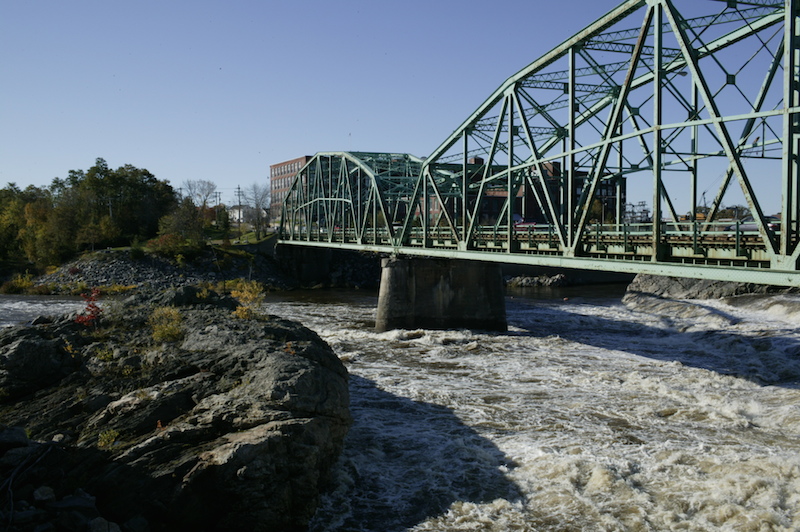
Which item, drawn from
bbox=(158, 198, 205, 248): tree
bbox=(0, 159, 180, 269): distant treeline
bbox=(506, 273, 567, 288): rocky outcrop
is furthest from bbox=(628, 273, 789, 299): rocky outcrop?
bbox=(0, 159, 180, 269): distant treeline

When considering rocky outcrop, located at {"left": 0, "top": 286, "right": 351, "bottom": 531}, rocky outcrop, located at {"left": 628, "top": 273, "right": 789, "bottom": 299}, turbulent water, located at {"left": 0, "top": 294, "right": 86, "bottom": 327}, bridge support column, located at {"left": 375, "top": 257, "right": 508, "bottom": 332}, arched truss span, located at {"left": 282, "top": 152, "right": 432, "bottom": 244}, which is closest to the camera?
rocky outcrop, located at {"left": 0, "top": 286, "right": 351, "bottom": 531}

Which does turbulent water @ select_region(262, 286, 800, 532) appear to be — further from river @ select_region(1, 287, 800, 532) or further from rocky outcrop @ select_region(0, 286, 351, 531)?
rocky outcrop @ select_region(0, 286, 351, 531)

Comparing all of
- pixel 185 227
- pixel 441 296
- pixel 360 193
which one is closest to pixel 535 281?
pixel 360 193

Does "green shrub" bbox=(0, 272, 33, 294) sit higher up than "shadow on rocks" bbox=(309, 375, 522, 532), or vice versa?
"green shrub" bbox=(0, 272, 33, 294)

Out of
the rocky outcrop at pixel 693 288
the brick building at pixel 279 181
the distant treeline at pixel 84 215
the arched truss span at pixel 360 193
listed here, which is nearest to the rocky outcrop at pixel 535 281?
the arched truss span at pixel 360 193

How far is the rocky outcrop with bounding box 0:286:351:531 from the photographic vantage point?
9.55 meters

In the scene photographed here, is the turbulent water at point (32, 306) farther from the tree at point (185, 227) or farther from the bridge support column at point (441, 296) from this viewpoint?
the tree at point (185, 227)

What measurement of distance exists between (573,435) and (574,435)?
0.08 ft

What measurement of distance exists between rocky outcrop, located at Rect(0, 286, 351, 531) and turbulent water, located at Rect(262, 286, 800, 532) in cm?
148

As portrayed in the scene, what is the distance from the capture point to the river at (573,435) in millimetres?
11359

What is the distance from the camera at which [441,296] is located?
3438cm

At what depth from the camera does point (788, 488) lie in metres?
11.9

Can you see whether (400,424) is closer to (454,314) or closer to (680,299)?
(454,314)

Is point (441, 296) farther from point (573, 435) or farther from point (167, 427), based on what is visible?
point (167, 427)
